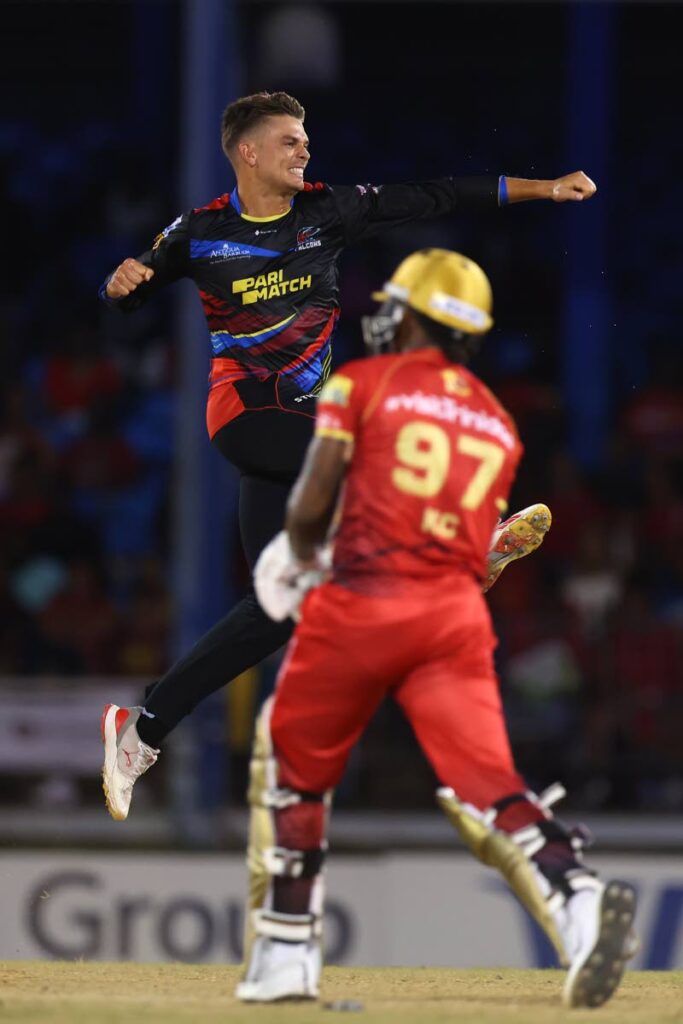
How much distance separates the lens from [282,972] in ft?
17.0

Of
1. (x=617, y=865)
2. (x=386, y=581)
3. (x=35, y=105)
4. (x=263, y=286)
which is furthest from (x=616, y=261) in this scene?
(x=386, y=581)

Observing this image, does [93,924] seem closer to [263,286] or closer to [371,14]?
[263,286]

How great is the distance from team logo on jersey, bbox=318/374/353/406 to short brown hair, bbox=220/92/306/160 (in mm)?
1453

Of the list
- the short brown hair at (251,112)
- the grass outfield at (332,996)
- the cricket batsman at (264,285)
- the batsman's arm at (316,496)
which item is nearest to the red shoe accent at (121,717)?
the cricket batsman at (264,285)

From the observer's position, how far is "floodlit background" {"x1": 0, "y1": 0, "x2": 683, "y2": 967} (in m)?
9.77

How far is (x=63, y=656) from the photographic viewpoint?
11.1 m

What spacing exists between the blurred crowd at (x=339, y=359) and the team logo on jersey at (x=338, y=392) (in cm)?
568

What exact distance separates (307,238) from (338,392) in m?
1.28

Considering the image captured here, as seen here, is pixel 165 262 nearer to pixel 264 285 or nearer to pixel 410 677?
pixel 264 285

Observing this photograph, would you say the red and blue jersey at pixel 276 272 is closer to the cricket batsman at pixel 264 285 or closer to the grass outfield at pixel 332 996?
the cricket batsman at pixel 264 285

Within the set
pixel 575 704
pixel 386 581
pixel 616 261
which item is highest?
pixel 386 581

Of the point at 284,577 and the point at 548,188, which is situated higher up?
the point at 548,188

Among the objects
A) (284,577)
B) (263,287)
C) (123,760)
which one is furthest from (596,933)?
(263,287)

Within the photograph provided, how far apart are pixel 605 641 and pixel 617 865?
1.39 meters
